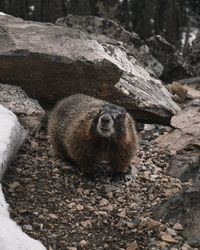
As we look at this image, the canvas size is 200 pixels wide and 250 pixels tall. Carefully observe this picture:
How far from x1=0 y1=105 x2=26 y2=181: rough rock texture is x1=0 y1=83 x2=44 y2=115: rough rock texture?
0.97 meters

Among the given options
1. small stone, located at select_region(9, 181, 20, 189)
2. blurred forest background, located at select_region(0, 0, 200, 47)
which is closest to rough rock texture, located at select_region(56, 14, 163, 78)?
small stone, located at select_region(9, 181, 20, 189)

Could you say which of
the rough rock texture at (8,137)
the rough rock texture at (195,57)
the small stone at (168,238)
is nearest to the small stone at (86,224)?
the small stone at (168,238)

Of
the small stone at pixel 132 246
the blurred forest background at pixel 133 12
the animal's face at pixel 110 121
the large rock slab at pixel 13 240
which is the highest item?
the animal's face at pixel 110 121

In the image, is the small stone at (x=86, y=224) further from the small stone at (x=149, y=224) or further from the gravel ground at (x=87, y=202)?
the small stone at (x=149, y=224)

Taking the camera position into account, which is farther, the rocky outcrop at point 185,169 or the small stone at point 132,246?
the rocky outcrop at point 185,169

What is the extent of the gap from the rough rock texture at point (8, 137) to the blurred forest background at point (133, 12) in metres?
18.8

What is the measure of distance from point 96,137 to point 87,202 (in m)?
0.96

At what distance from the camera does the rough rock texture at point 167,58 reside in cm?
1429

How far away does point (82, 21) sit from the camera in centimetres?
1371

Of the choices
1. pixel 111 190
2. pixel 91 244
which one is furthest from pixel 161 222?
pixel 111 190

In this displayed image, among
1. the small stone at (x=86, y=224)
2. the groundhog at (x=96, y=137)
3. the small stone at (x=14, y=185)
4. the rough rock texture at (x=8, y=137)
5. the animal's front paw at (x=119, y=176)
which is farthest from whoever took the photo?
the animal's front paw at (x=119, y=176)

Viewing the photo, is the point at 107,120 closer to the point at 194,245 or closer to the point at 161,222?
the point at 161,222

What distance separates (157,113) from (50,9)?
1960cm

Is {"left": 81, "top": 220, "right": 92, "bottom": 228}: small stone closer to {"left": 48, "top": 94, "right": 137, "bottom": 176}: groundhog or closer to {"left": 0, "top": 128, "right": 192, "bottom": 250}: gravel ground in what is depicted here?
{"left": 0, "top": 128, "right": 192, "bottom": 250}: gravel ground
